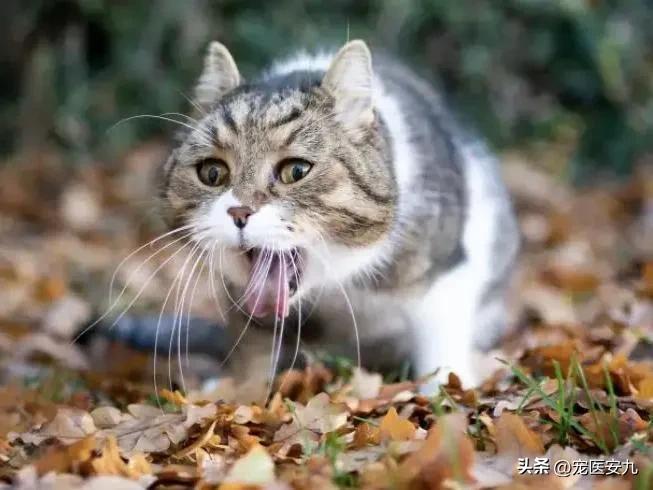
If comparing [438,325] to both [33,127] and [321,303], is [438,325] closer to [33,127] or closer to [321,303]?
[321,303]

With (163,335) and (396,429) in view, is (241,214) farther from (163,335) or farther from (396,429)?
(163,335)

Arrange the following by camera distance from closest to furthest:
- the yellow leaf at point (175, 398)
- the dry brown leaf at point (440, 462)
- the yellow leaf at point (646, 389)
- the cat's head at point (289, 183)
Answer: the dry brown leaf at point (440, 462)
the yellow leaf at point (646, 389)
the cat's head at point (289, 183)
the yellow leaf at point (175, 398)

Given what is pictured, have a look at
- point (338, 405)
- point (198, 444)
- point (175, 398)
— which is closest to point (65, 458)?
point (198, 444)

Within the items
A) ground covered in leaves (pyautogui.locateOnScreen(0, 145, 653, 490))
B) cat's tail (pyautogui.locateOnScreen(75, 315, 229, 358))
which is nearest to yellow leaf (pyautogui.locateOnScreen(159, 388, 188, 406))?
ground covered in leaves (pyautogui.locateOnScreen(0, 145, 653, 490))

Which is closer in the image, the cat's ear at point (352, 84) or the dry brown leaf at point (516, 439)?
the dry brown leaf at point (516, 439)

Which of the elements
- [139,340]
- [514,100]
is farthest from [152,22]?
[139,340]

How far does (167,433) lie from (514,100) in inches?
187

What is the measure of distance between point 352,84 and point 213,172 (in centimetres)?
49

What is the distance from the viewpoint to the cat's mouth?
2596mm

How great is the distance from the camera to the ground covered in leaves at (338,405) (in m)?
1.97

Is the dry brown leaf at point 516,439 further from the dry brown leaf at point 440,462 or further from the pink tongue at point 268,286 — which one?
the pink tongue at point 268,286

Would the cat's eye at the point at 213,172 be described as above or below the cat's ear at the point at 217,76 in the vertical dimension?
below

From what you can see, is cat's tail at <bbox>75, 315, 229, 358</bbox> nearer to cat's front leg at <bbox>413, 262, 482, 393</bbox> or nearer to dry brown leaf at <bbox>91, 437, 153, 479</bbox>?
cat's front leg at <bbox>413, 262, 482, 393</bbox>

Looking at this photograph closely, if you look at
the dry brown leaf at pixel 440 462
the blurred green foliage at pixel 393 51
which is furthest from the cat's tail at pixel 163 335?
the blurred green foliage at pixel 393 51
